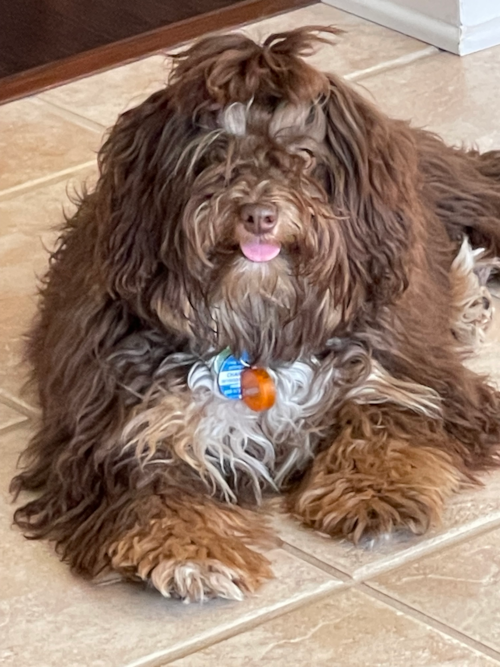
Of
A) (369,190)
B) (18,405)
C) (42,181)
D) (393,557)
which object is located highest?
(369,190)

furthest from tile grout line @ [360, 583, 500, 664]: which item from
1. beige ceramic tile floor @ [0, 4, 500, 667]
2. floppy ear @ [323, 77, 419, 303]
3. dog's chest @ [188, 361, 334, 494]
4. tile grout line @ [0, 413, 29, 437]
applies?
tile grout line @ [0, 413, 29, 437]

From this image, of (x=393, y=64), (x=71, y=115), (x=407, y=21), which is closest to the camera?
(x=71, y=115)

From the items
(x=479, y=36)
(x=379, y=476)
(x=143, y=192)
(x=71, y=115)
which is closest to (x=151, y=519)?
(x=379, y=476)

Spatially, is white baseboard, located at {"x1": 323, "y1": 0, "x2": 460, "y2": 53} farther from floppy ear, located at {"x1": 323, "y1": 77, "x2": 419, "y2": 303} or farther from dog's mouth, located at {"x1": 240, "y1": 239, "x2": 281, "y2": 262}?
dog's mouth, located at {"x1": 240, "y1": 239, "x2": 281, "y2": 262}

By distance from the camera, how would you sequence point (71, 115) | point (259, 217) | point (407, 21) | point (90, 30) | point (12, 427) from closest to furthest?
point (259, 217) → point (12, 427) → point (71, 115) → point (407, 21) → point (90, 30)

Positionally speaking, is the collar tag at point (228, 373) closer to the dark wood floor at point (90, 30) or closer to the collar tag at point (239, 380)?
the collar tag at point (239, 380)

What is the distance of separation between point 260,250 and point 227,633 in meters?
0.51

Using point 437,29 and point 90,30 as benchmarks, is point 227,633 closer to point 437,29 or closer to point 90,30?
point 437,29

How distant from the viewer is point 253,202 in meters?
2.08

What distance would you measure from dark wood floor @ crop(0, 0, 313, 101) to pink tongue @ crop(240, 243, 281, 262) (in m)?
2.10

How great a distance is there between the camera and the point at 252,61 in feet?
7.02

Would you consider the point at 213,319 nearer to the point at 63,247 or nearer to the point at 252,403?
the point at 252,403

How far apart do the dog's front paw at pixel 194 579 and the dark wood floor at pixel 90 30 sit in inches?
86.6

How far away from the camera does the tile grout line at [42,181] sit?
3.60 meters
